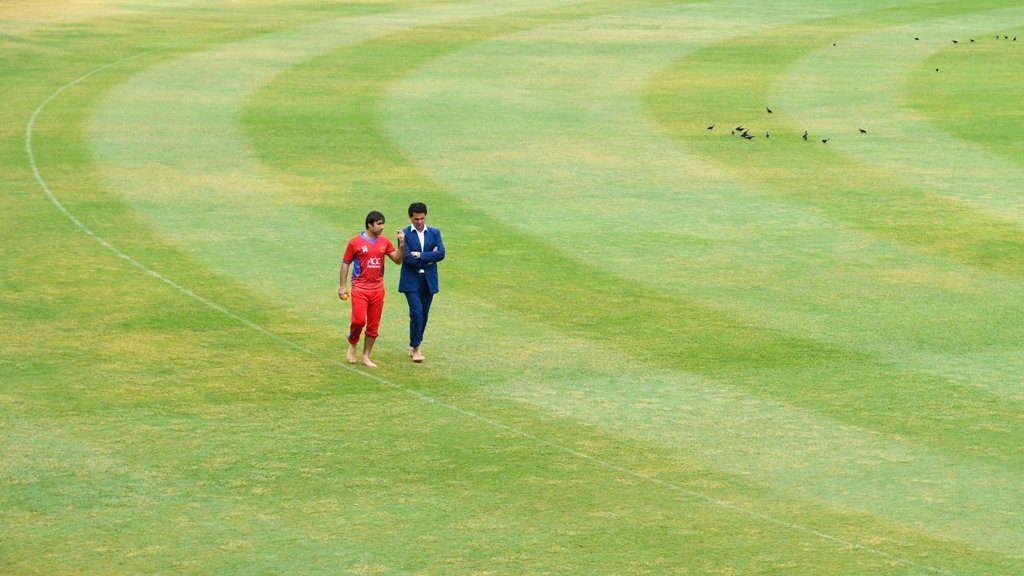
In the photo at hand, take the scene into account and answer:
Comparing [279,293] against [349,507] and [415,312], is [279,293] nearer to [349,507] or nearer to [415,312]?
[415,312]

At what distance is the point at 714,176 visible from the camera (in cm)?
2739

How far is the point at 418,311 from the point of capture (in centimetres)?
1744

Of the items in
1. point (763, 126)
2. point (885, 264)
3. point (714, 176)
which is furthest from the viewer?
point (763, 126)

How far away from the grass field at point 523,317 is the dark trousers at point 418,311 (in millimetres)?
343

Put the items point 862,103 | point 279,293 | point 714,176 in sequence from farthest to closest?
1. point 862,103
2. point 714,176
3. point 279,293

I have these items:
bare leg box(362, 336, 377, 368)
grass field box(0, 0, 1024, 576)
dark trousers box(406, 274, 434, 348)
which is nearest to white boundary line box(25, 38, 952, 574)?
grass field box(0, 0, 1024, 576)

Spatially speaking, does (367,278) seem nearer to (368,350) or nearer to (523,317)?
(368,350)

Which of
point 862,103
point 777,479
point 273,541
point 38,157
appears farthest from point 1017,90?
point 273,541

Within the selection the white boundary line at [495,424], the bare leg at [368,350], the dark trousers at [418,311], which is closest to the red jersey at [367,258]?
the dark trousers at [418,311]

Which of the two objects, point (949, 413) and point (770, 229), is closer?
point (949, 413)

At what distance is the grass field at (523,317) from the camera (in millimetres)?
12891

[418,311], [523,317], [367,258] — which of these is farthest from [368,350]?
[523,317]

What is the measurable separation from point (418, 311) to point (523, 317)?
2.18m

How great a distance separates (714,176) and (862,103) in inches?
310
